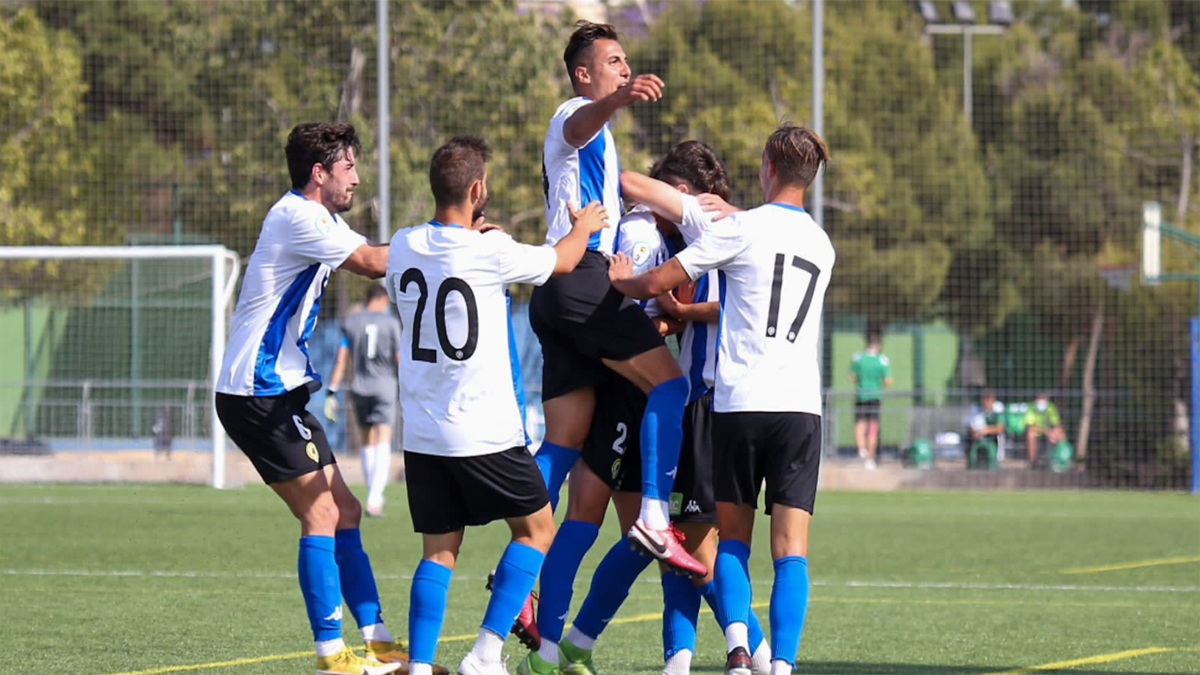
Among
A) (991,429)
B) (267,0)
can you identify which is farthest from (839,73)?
(267,0)

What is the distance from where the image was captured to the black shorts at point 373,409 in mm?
15320

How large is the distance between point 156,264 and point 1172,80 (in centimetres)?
1760

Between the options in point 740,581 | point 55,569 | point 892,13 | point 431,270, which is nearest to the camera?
point 431,270

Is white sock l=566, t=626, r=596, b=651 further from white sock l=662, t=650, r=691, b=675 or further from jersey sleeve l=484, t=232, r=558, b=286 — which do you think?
jersey sleeve l=484, t=232, r=558, b=286

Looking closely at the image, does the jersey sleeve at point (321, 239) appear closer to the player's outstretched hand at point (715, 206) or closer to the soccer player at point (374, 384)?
the player's outstretched hand at point (715, 206)

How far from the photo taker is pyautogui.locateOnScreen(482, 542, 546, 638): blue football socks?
5.92 m

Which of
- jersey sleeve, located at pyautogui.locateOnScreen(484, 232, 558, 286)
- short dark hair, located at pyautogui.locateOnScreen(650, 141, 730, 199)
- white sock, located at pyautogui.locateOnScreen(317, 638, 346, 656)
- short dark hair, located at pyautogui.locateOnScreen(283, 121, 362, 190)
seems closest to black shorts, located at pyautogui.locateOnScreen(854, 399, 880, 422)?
short dark hair, located at pyautogui.locateOnScreen(650, 141, 730, 199)

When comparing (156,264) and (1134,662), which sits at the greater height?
(156,264)

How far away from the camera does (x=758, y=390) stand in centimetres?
603

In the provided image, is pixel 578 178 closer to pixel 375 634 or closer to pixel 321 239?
pixel 321 239

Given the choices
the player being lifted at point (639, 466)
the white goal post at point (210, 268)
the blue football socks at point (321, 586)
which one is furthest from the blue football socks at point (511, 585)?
the white goal post at point (210, 268)

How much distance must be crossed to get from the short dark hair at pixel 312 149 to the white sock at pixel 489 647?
74.4 inches

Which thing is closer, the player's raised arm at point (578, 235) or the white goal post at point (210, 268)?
the player's raised arm at point (578, 235)

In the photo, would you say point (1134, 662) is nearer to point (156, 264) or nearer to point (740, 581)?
point (740, 581)
